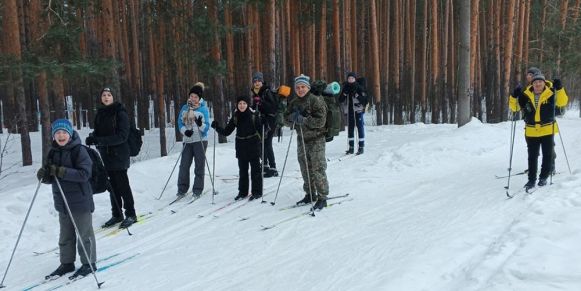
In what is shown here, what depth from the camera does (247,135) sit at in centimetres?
768

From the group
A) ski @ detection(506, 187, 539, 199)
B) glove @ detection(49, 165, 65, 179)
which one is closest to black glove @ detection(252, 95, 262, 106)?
glove @ detection(49, 165, 65, 179)

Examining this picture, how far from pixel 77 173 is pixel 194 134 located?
127 inches

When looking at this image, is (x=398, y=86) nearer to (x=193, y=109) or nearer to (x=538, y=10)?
(x=538, y=10)

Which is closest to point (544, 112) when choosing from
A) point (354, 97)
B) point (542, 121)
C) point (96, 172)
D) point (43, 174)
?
point (542, 121)

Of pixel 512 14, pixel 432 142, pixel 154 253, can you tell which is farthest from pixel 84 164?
pixel 512 14

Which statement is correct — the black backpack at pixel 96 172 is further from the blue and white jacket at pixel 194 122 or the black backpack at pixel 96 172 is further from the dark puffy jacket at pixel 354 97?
the dark puffy jacket at pixel 354 97

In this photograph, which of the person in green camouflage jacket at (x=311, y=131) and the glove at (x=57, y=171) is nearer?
the glove at (x=57, y=171)

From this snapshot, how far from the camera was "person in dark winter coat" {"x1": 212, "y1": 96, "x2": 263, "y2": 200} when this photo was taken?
767 cm

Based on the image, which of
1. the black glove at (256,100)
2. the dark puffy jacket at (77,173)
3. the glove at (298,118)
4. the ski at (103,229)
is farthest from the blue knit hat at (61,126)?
the black glove at (256,100)

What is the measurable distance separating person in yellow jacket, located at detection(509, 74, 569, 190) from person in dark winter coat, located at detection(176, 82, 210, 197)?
5.48 meters

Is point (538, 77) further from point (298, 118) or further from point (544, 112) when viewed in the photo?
point (298, 118)

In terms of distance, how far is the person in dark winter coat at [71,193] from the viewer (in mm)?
4840

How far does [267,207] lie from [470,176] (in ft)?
13.4

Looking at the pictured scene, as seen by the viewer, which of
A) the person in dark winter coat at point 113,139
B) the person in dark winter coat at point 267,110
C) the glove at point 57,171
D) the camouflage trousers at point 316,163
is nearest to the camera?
the glove at point 57,171
